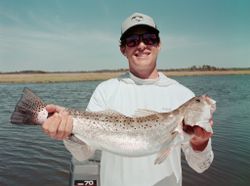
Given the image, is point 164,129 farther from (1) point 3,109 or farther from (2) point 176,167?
(1) point 3,109

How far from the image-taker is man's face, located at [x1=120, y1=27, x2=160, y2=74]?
4.20 metres

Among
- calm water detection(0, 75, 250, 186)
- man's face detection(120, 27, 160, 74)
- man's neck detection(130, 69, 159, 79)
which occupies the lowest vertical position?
calm water detection(0, 75, 250, 186)

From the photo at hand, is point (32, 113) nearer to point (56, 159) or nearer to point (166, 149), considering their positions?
point (166, 149)

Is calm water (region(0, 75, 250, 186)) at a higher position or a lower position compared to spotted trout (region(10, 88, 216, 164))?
lower

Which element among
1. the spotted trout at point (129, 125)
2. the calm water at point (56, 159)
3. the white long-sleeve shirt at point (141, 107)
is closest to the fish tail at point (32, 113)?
the spotted trout at point (129, 125)

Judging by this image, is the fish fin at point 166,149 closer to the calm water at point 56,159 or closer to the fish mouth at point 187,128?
the fish mouth at point 187,128

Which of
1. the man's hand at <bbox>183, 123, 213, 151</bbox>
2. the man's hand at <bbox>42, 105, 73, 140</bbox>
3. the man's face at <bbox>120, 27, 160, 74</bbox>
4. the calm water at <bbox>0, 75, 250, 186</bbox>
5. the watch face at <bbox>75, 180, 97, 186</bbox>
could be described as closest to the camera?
the man's hand at <bbox>42, 105, 73, 140</bbox>

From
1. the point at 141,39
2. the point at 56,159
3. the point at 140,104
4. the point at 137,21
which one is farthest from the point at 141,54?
the point at 56,159

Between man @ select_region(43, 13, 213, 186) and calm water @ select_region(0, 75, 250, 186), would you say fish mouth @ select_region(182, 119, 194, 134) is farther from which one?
calm water @ select_region(0, 75, 250, 186)

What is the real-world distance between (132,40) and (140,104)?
2.70 ft

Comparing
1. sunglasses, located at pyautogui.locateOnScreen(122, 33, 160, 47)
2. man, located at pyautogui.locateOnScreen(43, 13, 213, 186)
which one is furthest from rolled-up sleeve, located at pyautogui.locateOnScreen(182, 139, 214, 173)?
sunglasses, located at pyautogui.locateOnScreen(122, 33, 160, 47)

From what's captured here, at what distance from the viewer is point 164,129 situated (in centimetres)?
391

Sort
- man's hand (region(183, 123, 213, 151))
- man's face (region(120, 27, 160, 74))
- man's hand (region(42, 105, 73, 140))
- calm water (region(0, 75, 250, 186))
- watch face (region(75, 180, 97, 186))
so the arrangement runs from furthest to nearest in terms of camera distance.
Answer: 1. calm water (region(0, 75, 250, 186))
2. watch face (region(75, 180, 97, 186))
3. man's face (region(120, 27, 160, 74))
4. man's hand (region(183, 123, 213, 151))
5. man's hand (region(42, 105, 73, 140))

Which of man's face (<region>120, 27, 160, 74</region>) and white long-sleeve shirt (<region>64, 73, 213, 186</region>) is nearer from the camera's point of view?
white long-sleeve shirt (<region>64, 73, 213, 186</region>)
